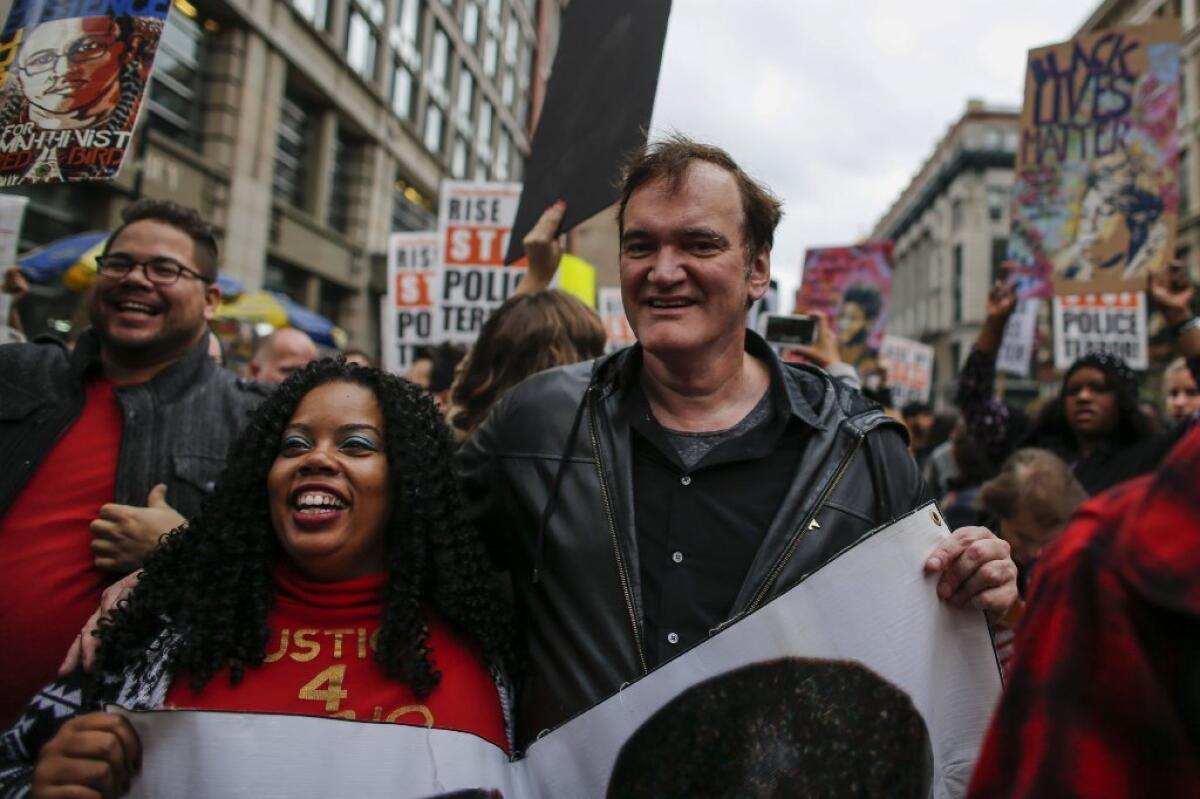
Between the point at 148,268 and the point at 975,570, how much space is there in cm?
229

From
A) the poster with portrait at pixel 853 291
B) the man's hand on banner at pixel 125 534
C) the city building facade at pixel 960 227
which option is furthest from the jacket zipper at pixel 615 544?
the city building facade at pixel 960 227

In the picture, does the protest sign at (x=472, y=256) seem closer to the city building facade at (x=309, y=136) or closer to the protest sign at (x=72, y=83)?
the protest sign at (x=72, y=83)

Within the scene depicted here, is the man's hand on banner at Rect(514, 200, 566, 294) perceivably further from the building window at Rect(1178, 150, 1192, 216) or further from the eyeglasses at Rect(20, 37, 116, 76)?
the building window at Rect(1178, 150, 1192, 216)

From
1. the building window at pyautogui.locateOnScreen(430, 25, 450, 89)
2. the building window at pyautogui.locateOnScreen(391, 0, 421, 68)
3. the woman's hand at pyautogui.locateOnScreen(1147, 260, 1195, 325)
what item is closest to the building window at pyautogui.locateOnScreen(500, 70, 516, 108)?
the building window at pyautogui.locateOnScreen(430, 25, 450, 89)

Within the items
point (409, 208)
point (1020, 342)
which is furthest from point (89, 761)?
point (409, 208)

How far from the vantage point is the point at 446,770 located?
1.66m

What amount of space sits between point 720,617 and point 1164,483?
1268mm

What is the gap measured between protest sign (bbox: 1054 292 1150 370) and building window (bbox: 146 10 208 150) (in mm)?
13551

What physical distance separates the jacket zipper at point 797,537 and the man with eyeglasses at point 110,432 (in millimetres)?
1431

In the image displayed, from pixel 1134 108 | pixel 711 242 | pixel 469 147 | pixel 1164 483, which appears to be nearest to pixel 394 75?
pixel 469 147

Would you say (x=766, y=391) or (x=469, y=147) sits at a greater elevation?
(x=469, y=147)

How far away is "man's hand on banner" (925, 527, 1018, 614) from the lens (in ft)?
5.49

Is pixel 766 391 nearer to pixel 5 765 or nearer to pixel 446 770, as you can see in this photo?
pixel 446 770

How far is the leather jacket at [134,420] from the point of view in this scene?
7.80ft
